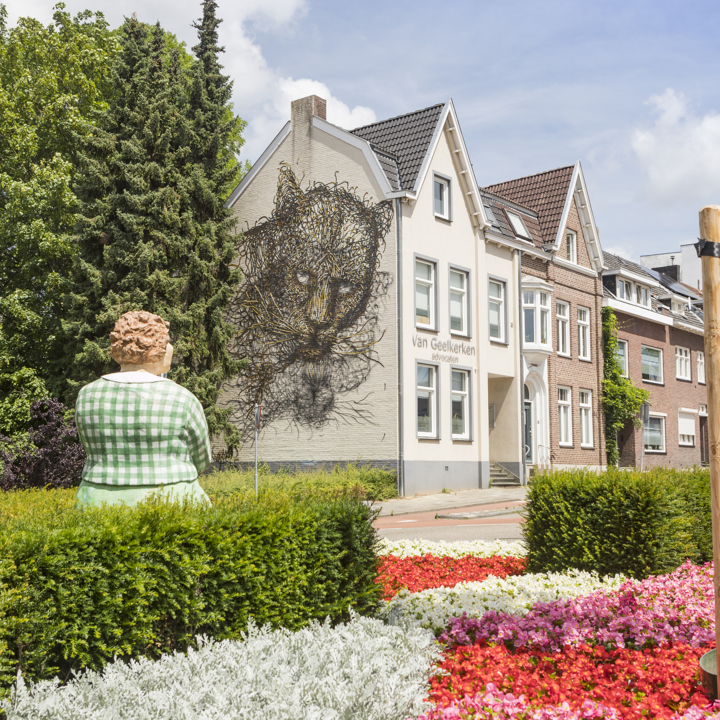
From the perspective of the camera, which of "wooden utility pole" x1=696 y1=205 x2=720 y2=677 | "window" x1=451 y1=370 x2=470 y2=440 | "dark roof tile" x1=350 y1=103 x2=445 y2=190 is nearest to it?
"wooden utility pole" x1=696 y1=205 x2=720 y2=677

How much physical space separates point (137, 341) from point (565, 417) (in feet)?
96.1

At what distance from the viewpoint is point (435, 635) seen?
5.86 metres

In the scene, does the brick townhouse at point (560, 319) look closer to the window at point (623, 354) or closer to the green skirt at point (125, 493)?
the window at point (623, 354)

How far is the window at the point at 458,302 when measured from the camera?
26.8m

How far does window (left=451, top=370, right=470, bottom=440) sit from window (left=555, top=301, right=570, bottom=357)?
298 inches

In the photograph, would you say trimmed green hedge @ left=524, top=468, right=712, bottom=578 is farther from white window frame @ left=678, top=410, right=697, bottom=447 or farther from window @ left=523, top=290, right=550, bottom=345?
white window frame @ left=678, top=410, right=697, bottom=447

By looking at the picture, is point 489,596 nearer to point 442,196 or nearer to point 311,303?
point 311,303

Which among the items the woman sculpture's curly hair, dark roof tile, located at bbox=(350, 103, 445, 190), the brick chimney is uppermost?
the brick chimney

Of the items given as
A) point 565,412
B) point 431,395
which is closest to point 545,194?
point 565,412

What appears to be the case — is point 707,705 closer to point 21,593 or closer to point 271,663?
point 271,663

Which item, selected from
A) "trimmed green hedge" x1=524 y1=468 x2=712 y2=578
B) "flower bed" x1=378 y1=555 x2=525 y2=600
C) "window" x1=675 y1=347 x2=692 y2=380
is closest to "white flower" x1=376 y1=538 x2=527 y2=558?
"flower bed" x1=378 y1=555 x2=525 y2=600

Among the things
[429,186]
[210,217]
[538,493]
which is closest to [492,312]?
[429,186]

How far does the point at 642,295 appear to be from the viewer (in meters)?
40.3

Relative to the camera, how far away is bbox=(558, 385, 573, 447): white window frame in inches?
1268
